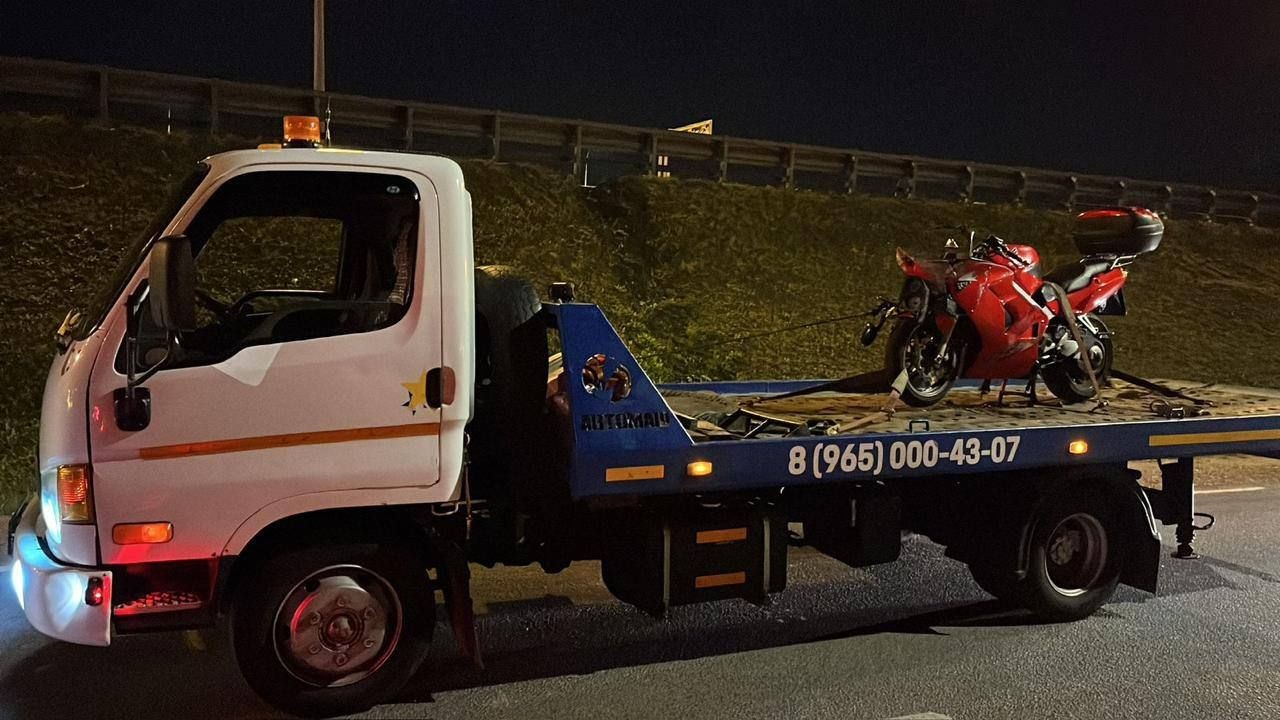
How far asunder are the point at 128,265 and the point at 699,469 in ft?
8.35

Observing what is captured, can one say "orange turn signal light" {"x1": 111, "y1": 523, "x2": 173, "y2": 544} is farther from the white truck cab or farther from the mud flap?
the mud flap

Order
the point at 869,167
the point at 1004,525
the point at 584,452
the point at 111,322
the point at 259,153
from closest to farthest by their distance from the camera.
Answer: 1. the point at 111,322
2. the point at 259,153
3. the point at 584,452
4. the point at 1004,525
5. the point at 869,167

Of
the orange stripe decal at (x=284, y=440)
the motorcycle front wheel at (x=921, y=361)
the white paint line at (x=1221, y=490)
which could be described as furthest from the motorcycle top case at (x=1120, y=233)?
the orange stripe decal at (x=284, y=440)

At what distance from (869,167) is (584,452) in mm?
15886

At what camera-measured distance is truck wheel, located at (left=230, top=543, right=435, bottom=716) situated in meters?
4.07

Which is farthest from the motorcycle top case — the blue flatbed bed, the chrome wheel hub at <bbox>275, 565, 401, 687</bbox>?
the chrome wheel hub at <bbox>275, 565, 401, 687</bbox>

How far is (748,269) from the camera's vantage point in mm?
15664

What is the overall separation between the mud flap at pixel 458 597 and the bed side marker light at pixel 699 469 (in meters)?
1.10

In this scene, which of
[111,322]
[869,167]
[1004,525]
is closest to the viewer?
[111,322]

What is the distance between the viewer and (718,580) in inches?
192

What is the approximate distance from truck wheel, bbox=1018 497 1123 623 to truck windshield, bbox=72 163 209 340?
459cm

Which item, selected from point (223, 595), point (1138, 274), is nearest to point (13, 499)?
point (223, 595)

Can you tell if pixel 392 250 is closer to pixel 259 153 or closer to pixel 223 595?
pixel 259 153

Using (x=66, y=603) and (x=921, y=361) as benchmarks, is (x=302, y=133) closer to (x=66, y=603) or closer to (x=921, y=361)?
(x=66, y=603)
